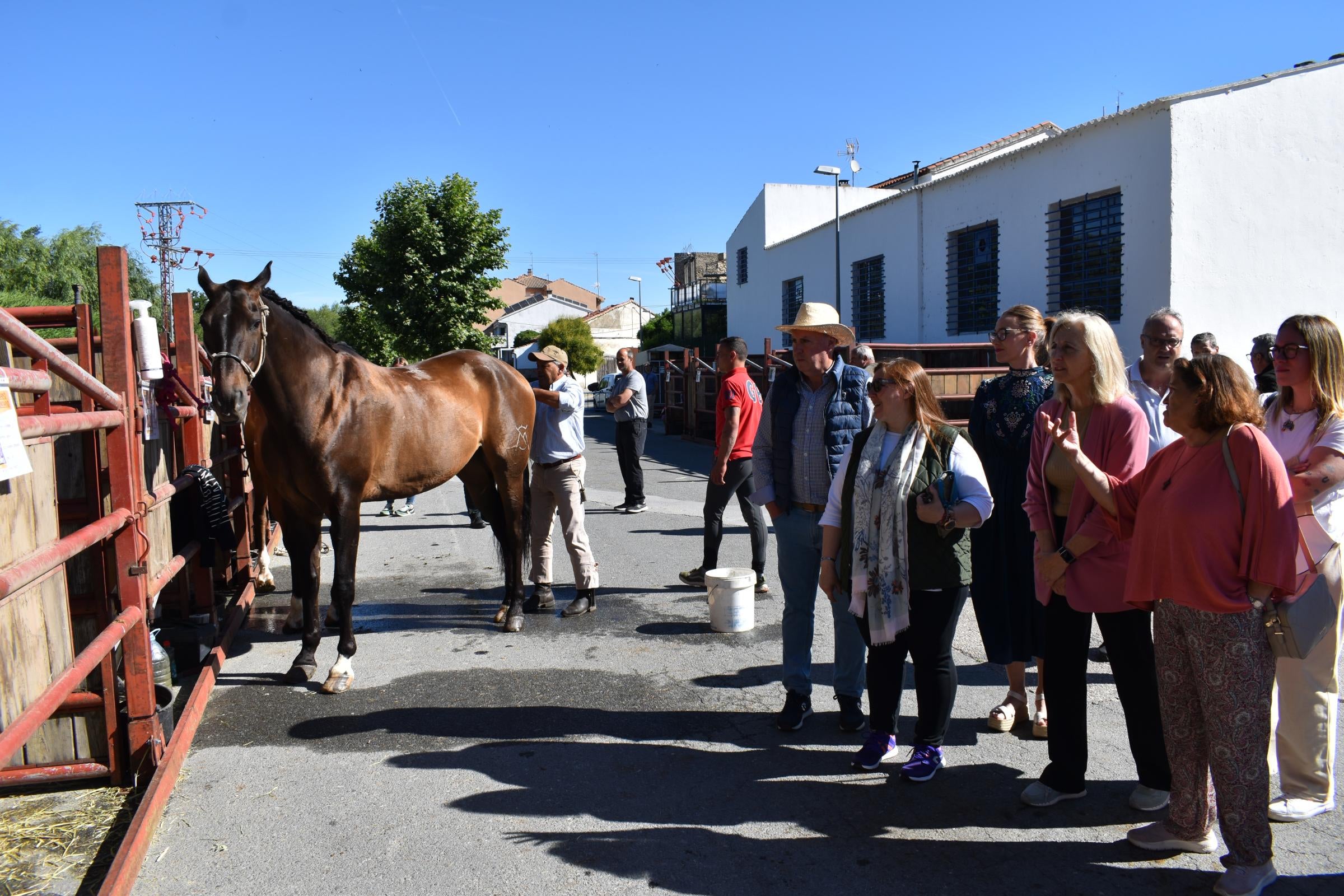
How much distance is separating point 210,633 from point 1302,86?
17057 mm

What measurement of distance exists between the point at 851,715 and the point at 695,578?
10.2ft

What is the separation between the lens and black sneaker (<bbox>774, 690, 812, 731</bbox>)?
13.8 ft

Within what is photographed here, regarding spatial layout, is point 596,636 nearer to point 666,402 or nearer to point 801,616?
point 801,616

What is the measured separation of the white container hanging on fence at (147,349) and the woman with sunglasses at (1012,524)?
3960mm

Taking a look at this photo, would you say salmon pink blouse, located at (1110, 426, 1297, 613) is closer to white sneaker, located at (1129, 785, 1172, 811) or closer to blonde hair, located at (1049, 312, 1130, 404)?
blonde hair, located at (1049, 312, 1130, 404)

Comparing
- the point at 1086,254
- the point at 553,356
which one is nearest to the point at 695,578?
the point at 553,356

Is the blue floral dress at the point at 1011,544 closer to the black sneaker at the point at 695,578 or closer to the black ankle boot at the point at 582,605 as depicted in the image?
the black ankle boot at the point at 582,605

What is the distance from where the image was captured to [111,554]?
3.81 metres

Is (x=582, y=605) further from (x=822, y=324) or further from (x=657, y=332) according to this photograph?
(x=657, y=332)

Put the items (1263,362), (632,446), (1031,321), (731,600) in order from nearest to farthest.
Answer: (1031,321), (731,600), (1263,362), (632,446)

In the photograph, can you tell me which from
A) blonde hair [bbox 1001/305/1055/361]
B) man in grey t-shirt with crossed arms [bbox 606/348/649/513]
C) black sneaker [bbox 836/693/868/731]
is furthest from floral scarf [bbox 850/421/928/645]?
man in grey t-shirt with crossed arms [bbox 606/348/649/513]

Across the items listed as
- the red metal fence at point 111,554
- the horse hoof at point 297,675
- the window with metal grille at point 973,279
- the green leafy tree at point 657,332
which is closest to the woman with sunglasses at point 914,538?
the red metal fence at point 111,554

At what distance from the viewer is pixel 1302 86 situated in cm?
1420

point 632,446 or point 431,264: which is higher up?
point 431,264
